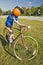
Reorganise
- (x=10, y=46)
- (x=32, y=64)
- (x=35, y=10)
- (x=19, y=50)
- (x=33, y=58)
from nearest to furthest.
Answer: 1. (x=32, y=64)
2. (x=33, y=58)
3. (x=19, y=50)
4. (x=10, y=46)
5. (x=35, y=10)

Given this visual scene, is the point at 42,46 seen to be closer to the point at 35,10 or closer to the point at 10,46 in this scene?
the point at 10,46

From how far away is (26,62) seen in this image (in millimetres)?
6562

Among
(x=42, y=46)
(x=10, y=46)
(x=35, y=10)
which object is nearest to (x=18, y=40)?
(x=10, y=46)

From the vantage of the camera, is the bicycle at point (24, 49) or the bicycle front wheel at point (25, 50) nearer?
the bicycle at point (24, 49)

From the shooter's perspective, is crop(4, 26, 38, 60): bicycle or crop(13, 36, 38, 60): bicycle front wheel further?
crop(13, 36, 38, 60): bicycle front wheel

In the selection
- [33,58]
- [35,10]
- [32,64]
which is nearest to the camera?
[32,64]

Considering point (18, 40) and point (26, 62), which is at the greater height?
point (18, 40)

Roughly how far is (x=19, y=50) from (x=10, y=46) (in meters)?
0.80

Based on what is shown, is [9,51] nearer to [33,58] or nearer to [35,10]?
[33,58]

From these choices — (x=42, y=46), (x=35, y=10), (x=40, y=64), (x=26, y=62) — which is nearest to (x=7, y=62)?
(x=26, y=62)

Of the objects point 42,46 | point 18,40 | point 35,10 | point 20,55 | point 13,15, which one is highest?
point 13,15

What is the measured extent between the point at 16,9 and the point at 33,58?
209 centimetres

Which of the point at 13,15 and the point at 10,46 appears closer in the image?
the point at 13,15

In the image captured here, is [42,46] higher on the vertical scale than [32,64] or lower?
lower
